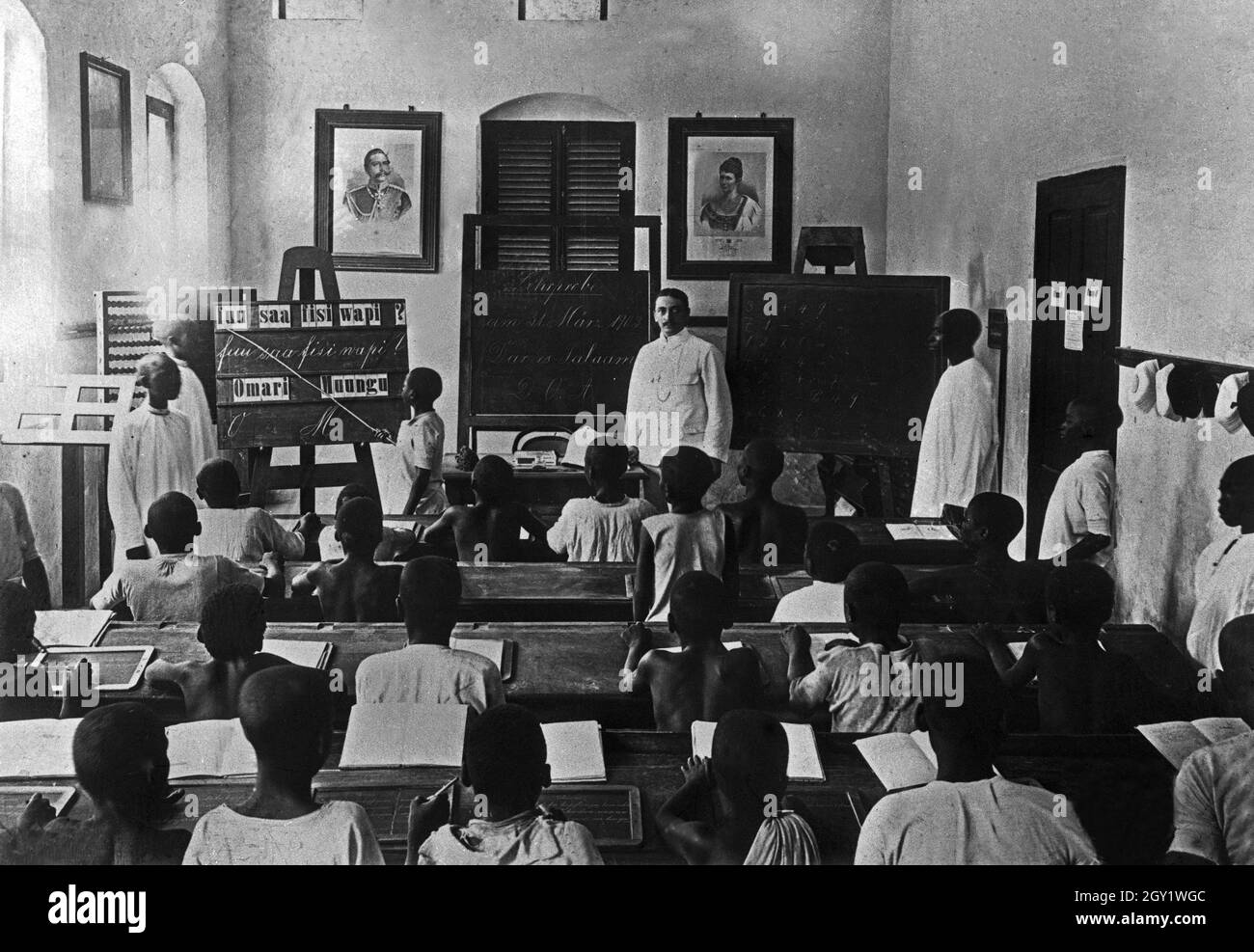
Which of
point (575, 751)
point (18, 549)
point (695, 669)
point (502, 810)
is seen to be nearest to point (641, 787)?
point (575, 751)

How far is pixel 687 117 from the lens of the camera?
4156 mm

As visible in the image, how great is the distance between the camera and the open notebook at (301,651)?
4.04 meters

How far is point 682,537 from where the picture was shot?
4.28 metres

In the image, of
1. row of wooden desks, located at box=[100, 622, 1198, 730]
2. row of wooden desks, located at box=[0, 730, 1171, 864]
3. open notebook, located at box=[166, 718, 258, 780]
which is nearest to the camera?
row of wooden desks, located at box=[0, 730, 1171, 864]

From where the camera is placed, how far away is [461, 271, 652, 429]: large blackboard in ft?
13.8

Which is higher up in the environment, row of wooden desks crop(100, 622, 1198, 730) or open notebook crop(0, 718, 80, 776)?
row of wooden desks crop(100, 622, 1198, 730)

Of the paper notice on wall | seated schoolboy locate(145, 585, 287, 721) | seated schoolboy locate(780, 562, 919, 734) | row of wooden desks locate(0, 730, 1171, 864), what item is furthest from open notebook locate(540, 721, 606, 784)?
the paper notice on wall

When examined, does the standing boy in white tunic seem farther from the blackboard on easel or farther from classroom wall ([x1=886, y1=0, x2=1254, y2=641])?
the blackboard on easel

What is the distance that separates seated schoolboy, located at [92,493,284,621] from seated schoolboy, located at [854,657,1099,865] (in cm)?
201

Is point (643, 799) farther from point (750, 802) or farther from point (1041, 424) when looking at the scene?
point (1041, 424)

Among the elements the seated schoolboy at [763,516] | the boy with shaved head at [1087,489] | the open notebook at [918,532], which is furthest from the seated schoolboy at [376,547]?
the boy with shaved head at [1087,489]

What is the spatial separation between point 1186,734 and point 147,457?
3.24 m

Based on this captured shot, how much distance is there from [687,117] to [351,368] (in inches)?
50.0

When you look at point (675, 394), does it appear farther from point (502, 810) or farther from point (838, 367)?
point (502, 810)
